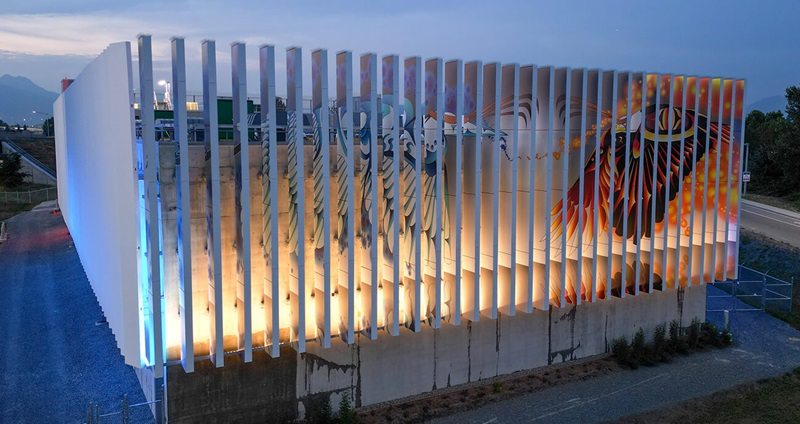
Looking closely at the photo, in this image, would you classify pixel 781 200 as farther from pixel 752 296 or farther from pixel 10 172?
pixel 10 172

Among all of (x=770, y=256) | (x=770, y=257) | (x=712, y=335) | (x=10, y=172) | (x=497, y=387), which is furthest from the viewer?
(x=10, y=172)

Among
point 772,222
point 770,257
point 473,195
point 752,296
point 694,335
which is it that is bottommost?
point 694,335

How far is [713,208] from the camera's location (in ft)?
66.3

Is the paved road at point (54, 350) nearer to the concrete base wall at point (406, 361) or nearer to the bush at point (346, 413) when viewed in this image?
the concrete base wall at point (406, 361)

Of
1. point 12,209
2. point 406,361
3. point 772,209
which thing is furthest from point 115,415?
point 772,209

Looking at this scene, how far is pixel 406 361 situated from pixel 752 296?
55.8 ft

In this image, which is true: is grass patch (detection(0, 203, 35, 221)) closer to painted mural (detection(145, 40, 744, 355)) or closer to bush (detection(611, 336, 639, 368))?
painted mural (detection(145, 40, 744, 355))

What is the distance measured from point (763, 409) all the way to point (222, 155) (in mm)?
15106

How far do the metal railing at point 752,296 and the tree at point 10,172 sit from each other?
60265mm

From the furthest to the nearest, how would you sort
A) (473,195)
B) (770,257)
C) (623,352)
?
1. (770,257)
2. (623,352)
3. (473,195)

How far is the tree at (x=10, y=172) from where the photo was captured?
195 feet

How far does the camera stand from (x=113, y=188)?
1438 cm

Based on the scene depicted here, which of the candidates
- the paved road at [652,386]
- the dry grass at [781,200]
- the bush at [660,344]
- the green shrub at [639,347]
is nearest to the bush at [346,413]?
the paved road at [652,386]

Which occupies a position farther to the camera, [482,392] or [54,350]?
[54,350]
